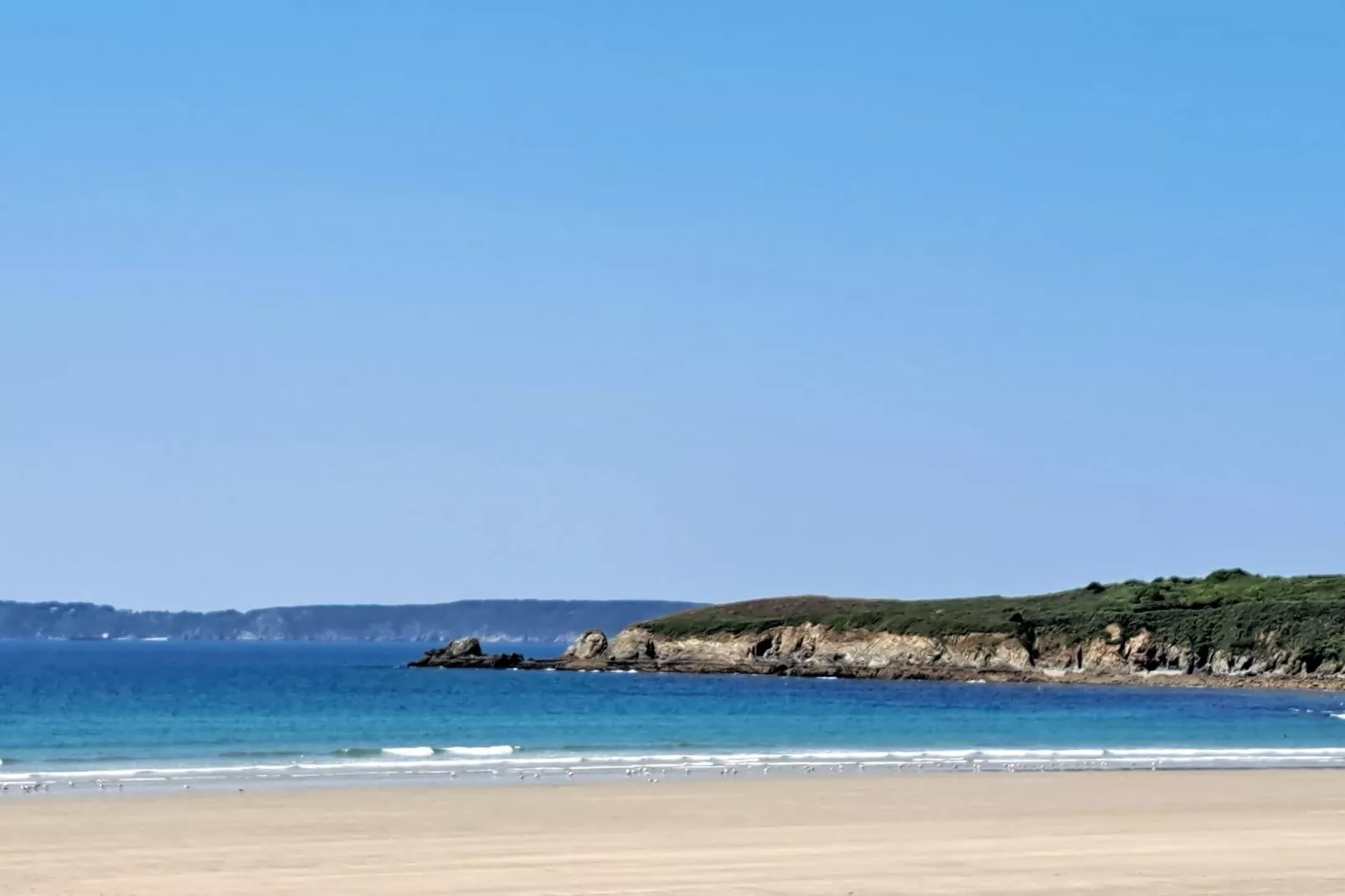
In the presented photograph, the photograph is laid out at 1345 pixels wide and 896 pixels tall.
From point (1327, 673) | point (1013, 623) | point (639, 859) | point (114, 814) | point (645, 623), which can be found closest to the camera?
point (639, 859)

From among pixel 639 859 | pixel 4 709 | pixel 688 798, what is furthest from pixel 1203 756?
pixel 4 709

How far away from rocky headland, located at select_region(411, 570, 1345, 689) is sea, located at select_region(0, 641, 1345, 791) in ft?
31.4

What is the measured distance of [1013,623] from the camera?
12306cm

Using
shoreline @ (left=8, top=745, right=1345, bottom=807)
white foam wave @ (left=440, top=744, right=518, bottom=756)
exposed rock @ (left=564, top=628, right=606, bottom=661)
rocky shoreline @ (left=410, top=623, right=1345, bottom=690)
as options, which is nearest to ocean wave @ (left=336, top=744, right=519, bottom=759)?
white foam wave @ (left=440, top=744, right=518, bottom=756)

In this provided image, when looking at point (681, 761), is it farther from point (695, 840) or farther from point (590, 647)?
point (590, 647)

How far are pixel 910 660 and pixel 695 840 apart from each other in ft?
338

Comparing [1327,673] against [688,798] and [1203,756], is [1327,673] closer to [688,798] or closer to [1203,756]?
[1203,756]

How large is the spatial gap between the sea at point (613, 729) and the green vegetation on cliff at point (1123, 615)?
13861mm

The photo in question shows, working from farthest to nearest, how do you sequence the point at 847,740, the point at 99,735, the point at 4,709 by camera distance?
the point at 4,709 → the point at 99,735 → the point at 847,740

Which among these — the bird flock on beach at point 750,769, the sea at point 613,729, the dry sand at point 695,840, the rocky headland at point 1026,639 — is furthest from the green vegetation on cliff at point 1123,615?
the dry sand at point 695,840

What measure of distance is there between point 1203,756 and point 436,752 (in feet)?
61.3

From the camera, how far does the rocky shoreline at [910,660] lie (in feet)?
351

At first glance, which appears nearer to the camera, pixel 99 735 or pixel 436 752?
pixel 436 752

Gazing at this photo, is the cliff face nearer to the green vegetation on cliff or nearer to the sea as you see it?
the green vegetation on cliff
